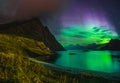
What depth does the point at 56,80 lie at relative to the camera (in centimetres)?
3291

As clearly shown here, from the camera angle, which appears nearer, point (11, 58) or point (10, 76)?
point (10, 76)

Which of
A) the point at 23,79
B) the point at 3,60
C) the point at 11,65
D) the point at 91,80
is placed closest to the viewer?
the point at 23,79

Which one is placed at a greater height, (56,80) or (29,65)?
(29,65)

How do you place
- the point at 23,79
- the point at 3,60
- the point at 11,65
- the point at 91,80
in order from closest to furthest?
the point at 23,79, the point at 11,65, the point at 3,60, the point at 91,80

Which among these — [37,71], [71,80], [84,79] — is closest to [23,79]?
[37,71]

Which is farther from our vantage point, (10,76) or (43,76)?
(43,76)

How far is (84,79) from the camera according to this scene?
36.3 m

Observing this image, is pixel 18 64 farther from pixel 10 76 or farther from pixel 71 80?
pixel 71 80

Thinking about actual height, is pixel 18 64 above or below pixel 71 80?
above

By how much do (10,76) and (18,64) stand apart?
2.85 metres

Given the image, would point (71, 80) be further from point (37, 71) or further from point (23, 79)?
point (23, 79)

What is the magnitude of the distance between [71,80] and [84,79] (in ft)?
11.2

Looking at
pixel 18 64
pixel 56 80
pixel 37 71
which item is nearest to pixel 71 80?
pixel 56 80

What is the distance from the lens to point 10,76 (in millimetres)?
28125
